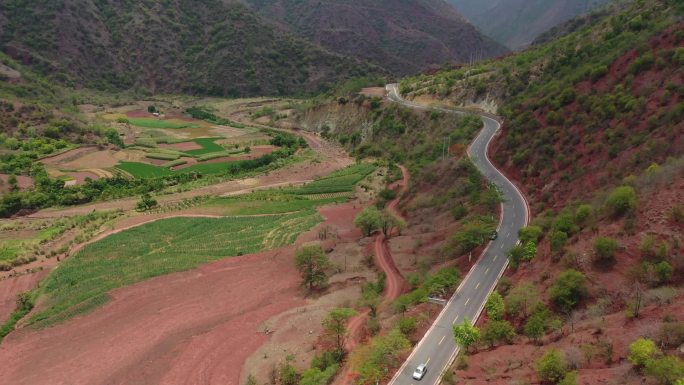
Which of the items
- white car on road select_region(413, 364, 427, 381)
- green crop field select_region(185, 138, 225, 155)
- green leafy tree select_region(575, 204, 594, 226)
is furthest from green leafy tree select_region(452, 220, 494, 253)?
green crop field select_region(185, 138, 225, 155)

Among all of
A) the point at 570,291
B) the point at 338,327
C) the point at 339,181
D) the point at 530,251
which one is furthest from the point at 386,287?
the point at 339,181

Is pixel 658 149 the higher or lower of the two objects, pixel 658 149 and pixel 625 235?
the higher

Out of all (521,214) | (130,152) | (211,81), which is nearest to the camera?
(521,214)

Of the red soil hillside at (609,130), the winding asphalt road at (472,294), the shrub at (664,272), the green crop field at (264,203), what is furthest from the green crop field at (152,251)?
the shrub at (664,272)

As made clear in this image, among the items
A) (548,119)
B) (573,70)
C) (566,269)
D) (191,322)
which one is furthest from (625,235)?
(573,70)

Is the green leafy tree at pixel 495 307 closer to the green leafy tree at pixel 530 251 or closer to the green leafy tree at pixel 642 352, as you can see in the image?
the green leafy tree at pixel 530 251

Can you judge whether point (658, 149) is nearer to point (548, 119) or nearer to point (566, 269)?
point (566, 269)

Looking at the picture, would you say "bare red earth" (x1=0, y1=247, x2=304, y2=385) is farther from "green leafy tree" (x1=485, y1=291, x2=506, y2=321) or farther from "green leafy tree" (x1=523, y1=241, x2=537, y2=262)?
"green leafy tree" (x1=523, y1=241, x2=537, y2=262)
